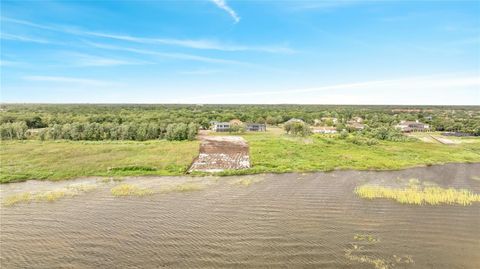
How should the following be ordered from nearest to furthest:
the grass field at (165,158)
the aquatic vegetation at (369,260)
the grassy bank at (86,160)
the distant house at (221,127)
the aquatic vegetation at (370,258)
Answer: the aquatic vegetation at (369,260) → the aquatic vegetation at (370,258) → the grassy bank at (86,160) → the grass field at (165,158) → the distant house at (221,127)

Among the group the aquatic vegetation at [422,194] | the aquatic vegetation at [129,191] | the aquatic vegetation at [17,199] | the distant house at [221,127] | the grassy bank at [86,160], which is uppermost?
the distant house at [221,127]

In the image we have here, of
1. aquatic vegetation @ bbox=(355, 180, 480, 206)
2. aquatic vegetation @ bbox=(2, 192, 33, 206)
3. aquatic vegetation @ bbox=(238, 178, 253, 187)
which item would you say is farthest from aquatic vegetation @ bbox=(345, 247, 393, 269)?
aquatic vegetation @ bbox=(2, 192, 33, 206)

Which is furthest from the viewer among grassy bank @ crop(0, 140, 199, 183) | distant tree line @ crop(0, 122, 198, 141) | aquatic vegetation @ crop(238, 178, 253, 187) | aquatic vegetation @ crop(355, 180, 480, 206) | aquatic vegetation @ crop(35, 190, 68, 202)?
distant tree line @ crop(0, 122, 198, 141)

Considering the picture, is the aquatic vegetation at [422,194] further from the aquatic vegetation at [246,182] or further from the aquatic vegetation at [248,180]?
the aquatic vegetation at [246,182]

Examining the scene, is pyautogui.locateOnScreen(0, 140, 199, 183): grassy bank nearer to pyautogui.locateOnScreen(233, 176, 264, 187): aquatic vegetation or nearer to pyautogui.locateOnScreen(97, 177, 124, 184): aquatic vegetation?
pyautogui.locateOnScreen(97, 177, 124, 184): aquatic vegetation

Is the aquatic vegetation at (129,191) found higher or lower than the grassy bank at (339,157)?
lower

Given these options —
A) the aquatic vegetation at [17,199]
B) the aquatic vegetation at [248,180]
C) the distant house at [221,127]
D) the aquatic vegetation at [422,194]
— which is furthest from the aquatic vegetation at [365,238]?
the distant house at [221,127]
